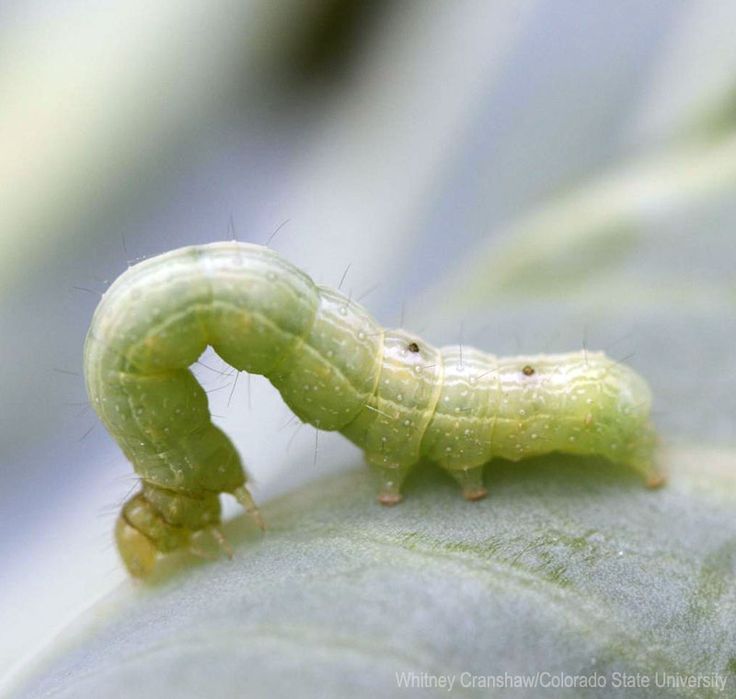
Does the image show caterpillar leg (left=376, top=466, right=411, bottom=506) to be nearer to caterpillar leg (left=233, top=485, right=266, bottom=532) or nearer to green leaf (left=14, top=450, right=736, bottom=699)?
green leaf (left=14, top=450, right=736, bottom=699)

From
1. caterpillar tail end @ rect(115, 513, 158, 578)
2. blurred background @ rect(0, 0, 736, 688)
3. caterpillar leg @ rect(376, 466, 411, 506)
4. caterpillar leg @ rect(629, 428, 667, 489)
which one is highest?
blurred background @ rect(0, 0, 736, 688)

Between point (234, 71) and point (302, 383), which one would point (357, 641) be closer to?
point (302, 383)

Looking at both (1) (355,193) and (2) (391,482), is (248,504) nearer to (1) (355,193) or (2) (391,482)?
(2) (391,482)

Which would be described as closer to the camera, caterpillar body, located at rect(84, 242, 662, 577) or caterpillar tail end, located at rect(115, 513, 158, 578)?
caterpillar body, located at rect(84, 242, 662, 577)

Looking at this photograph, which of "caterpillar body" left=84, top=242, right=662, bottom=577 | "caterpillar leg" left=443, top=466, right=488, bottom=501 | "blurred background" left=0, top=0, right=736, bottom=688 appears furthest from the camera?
"blurred background" left=0, top=0, right=736, bottom=688

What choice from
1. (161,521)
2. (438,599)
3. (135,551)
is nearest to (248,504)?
(161,521)

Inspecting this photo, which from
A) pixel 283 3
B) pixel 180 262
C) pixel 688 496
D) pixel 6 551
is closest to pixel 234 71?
pixel 283 3

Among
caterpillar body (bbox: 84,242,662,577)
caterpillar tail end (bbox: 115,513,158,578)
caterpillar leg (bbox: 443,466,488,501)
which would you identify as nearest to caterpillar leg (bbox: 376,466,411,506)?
caterpillar body (bbox: 84,242,662,577)

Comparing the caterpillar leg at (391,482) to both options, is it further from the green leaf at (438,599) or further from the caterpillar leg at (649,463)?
the caterpillar leg at (649,463)
